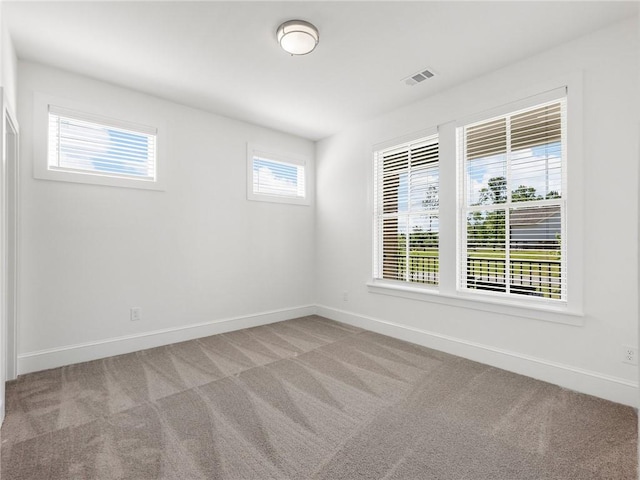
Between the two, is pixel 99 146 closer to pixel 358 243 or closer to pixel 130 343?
pixel 130 343

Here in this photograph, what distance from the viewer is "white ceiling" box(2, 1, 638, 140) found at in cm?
220

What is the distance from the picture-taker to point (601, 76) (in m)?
2.41

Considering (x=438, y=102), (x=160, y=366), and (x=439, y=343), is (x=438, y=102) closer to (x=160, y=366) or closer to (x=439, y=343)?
(x=439, y=343)

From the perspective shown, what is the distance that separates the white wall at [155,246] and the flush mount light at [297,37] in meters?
1.83

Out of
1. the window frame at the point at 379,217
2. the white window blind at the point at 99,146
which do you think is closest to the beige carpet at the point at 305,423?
the window frame at the point at 379,217

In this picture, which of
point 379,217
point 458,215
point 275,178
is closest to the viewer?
point 458,215

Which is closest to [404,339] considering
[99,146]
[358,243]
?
[358,243]

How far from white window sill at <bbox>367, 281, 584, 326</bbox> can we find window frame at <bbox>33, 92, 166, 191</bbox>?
3016mm

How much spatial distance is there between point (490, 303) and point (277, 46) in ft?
9.90

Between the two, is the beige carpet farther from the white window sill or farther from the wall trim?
the white window sill

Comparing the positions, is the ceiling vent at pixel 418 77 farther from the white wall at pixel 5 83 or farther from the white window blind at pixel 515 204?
the white wall at pixel 5 83

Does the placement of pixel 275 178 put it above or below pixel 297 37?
below

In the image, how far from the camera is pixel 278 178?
4629 millimetres

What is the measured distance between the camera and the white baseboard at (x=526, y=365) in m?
Answer: 2.29
